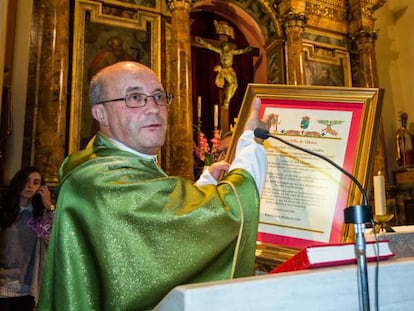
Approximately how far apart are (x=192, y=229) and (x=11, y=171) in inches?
166

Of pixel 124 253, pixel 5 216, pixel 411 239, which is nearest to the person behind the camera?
pixel 124 253

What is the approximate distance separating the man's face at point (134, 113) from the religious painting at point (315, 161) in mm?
480

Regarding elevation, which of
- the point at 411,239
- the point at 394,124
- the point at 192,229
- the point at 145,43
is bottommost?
the point at 411,239

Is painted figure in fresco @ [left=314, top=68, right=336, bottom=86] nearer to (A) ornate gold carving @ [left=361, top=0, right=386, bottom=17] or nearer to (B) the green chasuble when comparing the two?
(A) ornate gold carving @ [left=361, top=0, right=386, bottom=17]

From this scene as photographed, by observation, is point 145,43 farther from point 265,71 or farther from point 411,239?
point 411,239

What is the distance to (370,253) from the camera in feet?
3.70

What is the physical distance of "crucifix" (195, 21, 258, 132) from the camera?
732 centimetres

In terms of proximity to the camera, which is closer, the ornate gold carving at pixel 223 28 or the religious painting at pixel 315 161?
the religious painting at pixel 315 161

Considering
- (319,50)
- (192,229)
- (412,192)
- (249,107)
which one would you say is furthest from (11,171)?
(412,192)

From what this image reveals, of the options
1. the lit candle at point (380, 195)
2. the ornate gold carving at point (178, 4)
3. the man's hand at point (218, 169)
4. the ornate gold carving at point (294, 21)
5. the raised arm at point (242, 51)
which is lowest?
the lit candle at point (380, 195)

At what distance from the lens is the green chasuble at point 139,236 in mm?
1419

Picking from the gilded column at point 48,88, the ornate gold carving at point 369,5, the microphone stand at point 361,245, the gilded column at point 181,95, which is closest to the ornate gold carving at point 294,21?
the ornate gold carving at point 369,5

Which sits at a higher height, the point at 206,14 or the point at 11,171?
the point at 206,14

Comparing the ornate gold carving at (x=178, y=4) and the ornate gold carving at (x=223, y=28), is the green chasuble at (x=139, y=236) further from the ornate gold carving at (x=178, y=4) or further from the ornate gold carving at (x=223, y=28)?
the ornate gold carving at (x=223, y=28)
